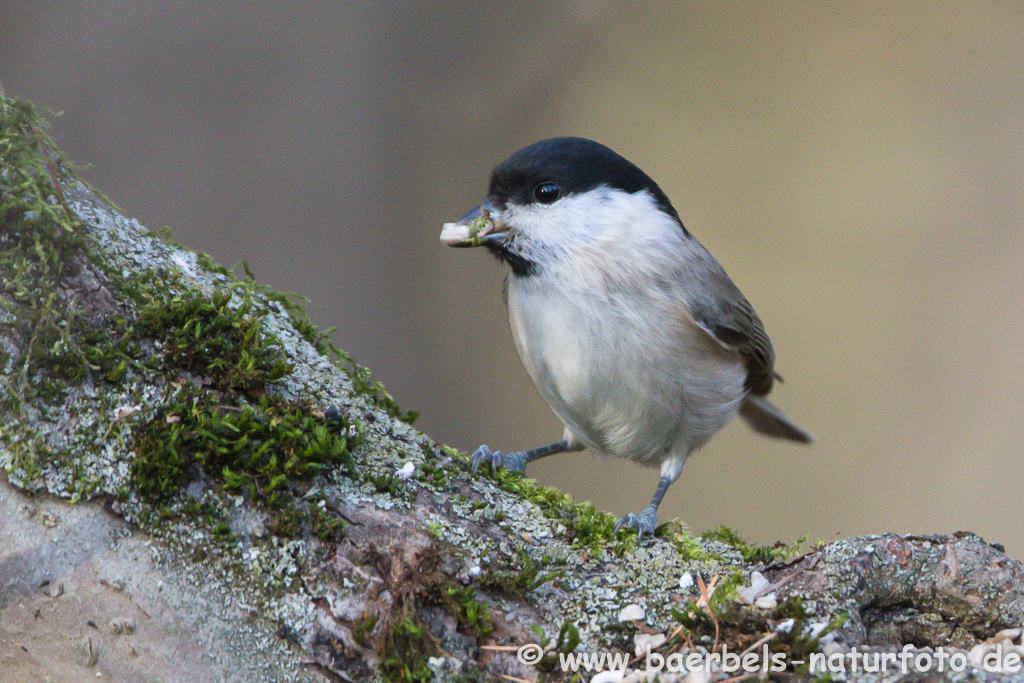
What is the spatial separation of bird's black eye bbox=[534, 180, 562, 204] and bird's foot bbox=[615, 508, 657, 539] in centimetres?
80

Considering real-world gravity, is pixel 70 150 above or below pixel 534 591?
above

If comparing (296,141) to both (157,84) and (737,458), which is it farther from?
(737,458)

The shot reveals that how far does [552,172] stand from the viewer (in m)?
1.83

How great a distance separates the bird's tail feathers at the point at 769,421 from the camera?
9.17 feet

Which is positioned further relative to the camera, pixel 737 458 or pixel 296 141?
pixel 737 458

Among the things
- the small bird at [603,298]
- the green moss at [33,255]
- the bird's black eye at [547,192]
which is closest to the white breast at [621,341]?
the small bird at [603,298]

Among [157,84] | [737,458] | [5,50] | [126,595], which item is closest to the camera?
[126,595]

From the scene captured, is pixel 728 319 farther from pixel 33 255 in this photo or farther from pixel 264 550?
pixel 33 255

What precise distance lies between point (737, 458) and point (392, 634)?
420cm

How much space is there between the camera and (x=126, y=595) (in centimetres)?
103

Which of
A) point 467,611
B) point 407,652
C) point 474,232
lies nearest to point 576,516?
point 467,611

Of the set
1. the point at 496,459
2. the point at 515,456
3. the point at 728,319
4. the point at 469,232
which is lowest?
the point at 496,459

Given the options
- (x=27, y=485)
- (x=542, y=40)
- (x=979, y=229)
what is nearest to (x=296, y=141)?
(x=542, y=40)

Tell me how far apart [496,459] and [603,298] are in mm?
471
